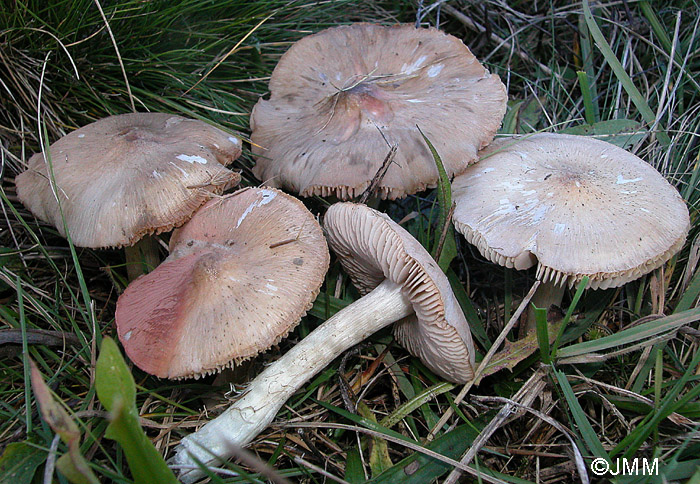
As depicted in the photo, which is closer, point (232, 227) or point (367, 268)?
point (232, 227)

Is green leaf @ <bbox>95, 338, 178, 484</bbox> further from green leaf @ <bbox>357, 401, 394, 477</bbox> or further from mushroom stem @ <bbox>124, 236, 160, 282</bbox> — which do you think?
mushroom stem @ <bbox>124, 236, 160, 282</bbox>

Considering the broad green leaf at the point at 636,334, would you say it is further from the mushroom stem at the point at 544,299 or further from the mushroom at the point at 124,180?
the mushroom at the point at 124,180

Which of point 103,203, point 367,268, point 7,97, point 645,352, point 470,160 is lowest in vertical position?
point 645,352

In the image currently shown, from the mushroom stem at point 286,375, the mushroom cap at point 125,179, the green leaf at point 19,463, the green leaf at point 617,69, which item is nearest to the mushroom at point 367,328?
the mushroom stem at point 286,375

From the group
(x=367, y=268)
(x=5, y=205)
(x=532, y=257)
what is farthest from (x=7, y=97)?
(x=532, y=257)

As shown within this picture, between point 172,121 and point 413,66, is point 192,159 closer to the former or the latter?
point 172,121

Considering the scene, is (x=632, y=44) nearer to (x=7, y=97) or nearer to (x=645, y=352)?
(x=645, y=352)
